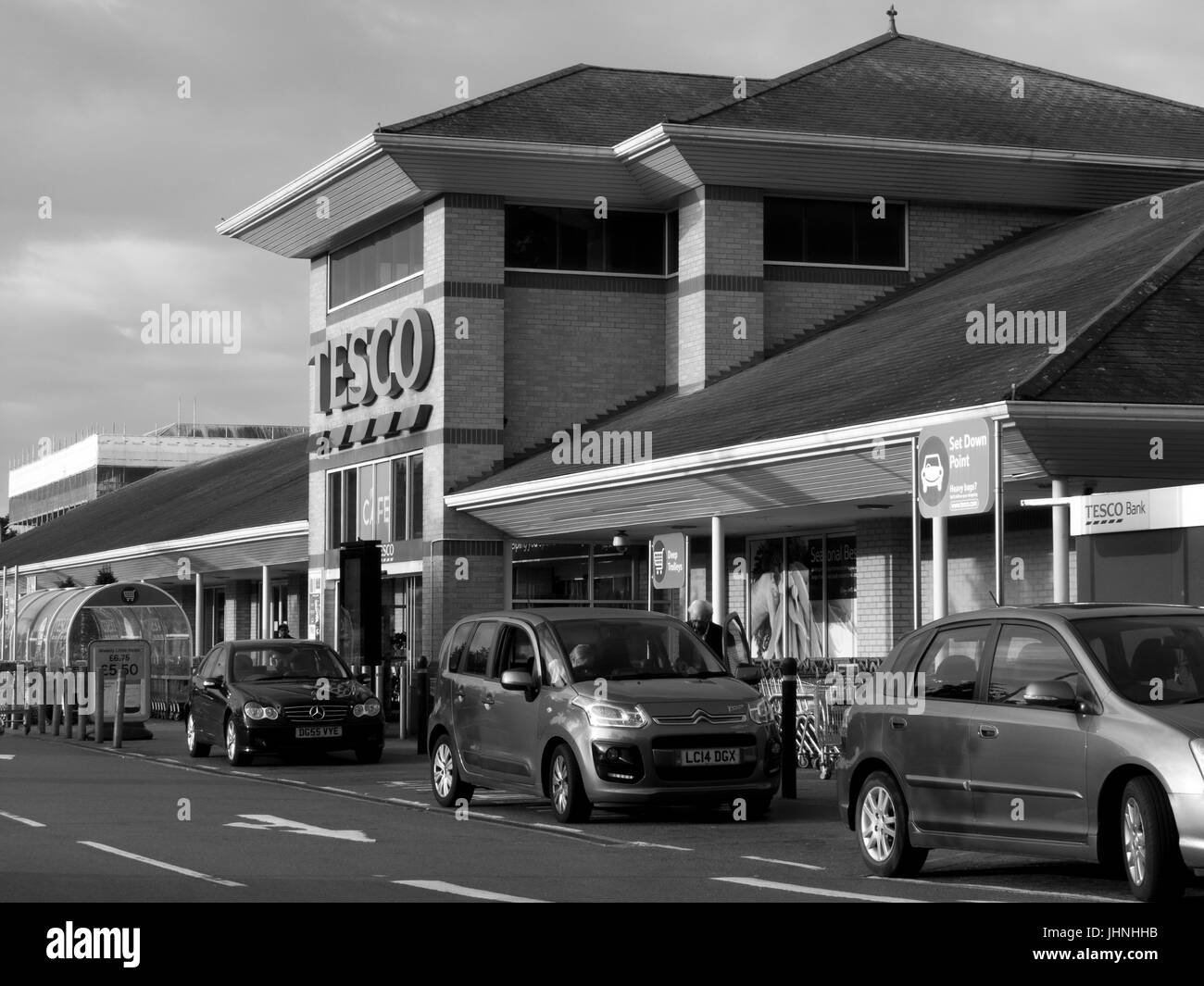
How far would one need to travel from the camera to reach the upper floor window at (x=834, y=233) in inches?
1294

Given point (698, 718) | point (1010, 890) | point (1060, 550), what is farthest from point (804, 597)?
point (1010, 890)

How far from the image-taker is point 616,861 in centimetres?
1287

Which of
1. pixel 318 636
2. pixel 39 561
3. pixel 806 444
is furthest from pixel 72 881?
pixel 39 561

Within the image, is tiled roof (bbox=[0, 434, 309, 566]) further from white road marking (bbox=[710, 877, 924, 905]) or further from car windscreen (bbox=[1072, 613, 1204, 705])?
car windscreen (bbox=[1072, 613, 1204, 705])

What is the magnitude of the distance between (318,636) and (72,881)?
26.0m

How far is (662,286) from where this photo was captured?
33.7 m

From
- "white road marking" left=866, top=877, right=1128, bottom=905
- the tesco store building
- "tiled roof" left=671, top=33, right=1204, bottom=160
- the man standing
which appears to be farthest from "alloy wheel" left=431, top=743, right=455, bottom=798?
"tiled roof" left=671, top=33, right=1204, bottom=160

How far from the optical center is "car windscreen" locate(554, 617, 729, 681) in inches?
639

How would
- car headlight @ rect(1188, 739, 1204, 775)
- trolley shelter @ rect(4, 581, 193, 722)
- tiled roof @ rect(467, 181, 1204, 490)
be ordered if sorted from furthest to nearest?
1. trolley shelter @ rect(4, 581, 193, 722)
2. tiled roof @ rect(467, 181, 1204, 490)
3. car headlight @ rect(1188, 739, 1204, 775)

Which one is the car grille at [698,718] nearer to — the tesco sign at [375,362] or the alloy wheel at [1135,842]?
the alloy wheel at [1135,842]

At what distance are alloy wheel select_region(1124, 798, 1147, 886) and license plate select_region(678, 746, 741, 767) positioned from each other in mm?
5425

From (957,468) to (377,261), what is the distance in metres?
21.3

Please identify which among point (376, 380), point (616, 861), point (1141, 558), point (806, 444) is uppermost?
point (376, 380)
